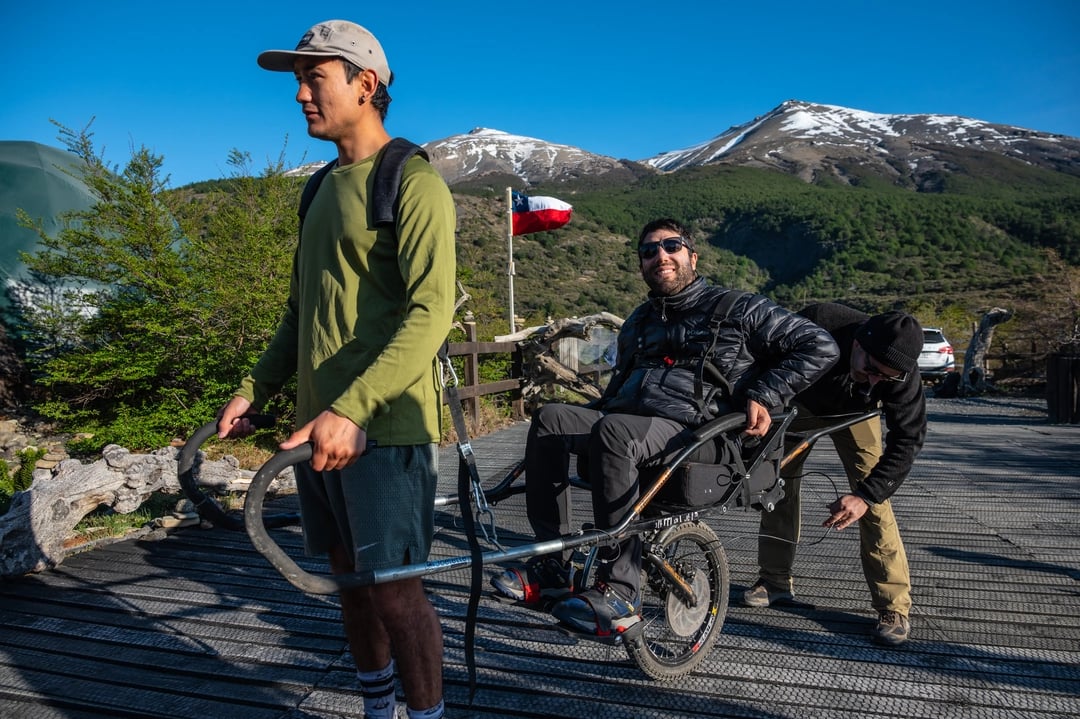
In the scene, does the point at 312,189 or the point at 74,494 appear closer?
the point at 312,189

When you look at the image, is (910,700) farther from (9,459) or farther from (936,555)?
(9,459)

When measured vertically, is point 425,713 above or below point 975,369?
above

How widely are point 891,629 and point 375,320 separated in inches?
101

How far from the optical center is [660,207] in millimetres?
92875

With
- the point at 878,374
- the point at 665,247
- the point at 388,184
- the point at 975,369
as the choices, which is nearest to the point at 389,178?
the point at 388,184

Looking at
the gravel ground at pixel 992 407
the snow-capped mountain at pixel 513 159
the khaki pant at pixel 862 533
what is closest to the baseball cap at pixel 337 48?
the khaki pant at pixel 862 533

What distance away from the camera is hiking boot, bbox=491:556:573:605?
2498 mm

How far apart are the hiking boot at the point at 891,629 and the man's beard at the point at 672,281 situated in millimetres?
1641

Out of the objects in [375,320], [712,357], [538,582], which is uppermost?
[375,320]

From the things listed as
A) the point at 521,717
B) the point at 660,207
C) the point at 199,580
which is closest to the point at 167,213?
the point at 199,580

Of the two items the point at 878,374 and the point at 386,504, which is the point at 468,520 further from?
the point at 878,374

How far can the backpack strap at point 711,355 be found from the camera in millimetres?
2992

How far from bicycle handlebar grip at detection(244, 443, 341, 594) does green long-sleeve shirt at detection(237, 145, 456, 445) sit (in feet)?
0.76

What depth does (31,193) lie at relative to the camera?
36.2ft
